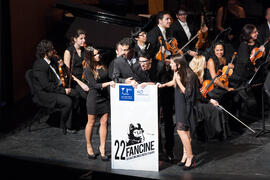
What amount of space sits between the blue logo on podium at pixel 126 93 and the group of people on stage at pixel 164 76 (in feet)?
0.28

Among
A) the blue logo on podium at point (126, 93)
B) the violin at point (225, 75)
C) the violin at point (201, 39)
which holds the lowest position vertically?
the blue logo on podium at point (126, 93)

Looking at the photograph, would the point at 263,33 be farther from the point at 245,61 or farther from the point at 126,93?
the point at 126,93

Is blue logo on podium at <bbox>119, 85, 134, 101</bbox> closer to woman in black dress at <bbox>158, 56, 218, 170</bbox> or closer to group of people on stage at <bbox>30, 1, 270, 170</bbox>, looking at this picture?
group of people on stage at <bbox>30, 1, 270, 170</bbox>

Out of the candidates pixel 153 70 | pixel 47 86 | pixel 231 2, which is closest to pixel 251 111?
pixel 231 2

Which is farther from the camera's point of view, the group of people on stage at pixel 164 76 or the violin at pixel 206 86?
the violin at pixel 206 86

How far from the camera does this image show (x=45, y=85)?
6703mm

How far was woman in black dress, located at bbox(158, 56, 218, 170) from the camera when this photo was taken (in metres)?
5.13

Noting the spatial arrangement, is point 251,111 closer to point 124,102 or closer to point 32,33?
point 124,102

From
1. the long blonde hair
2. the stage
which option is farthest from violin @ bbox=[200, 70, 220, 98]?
the stage

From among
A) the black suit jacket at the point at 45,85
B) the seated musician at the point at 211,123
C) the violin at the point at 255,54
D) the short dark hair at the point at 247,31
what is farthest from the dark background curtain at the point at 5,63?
the violin at the point at 255,54

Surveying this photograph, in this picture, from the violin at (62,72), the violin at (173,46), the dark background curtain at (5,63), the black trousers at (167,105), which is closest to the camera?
the black trousers at (167,105)

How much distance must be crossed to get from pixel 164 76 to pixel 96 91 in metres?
0.79

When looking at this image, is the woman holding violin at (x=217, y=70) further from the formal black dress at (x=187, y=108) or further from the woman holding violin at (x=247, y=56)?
the formal black dress at (x=187, y=108)

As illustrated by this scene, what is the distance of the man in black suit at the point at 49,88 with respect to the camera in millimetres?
6672
